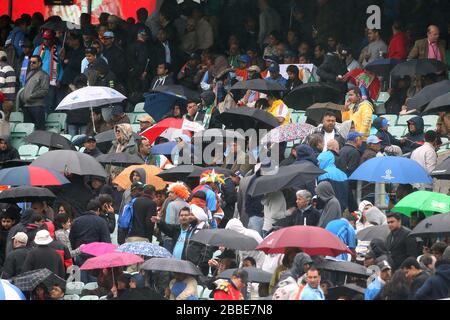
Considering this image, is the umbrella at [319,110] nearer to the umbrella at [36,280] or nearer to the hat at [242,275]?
the umbrella at [36,280]

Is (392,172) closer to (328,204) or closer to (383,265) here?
(328,204)

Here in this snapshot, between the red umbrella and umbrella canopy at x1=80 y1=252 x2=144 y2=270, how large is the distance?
162cm

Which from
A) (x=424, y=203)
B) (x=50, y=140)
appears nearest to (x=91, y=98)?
(x=50, y=140)

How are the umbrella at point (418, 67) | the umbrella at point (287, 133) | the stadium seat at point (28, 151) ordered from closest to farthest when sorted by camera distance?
1. the umbrella at point (287, 133)
2. the umbrella at point (418, 67)
3. the stadium seat at point (28, 151)

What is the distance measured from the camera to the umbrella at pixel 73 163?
1010 inches

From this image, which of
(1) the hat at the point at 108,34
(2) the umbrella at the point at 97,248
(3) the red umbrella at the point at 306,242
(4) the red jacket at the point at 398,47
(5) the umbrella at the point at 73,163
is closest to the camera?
(3) the red umbrella at the point at 306,242

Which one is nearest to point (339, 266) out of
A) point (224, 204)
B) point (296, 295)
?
point (296, 295)

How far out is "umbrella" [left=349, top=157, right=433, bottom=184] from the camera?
2409cm

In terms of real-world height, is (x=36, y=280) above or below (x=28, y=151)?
below

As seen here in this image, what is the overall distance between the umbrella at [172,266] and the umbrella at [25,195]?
10.8 feet

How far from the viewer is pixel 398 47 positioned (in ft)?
100.0

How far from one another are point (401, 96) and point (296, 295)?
10.9m

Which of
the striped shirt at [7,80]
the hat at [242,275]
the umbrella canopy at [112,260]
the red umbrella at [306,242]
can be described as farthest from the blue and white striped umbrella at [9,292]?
the striped shirt at [7,80]

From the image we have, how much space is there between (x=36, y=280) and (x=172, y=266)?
1.56 metres
